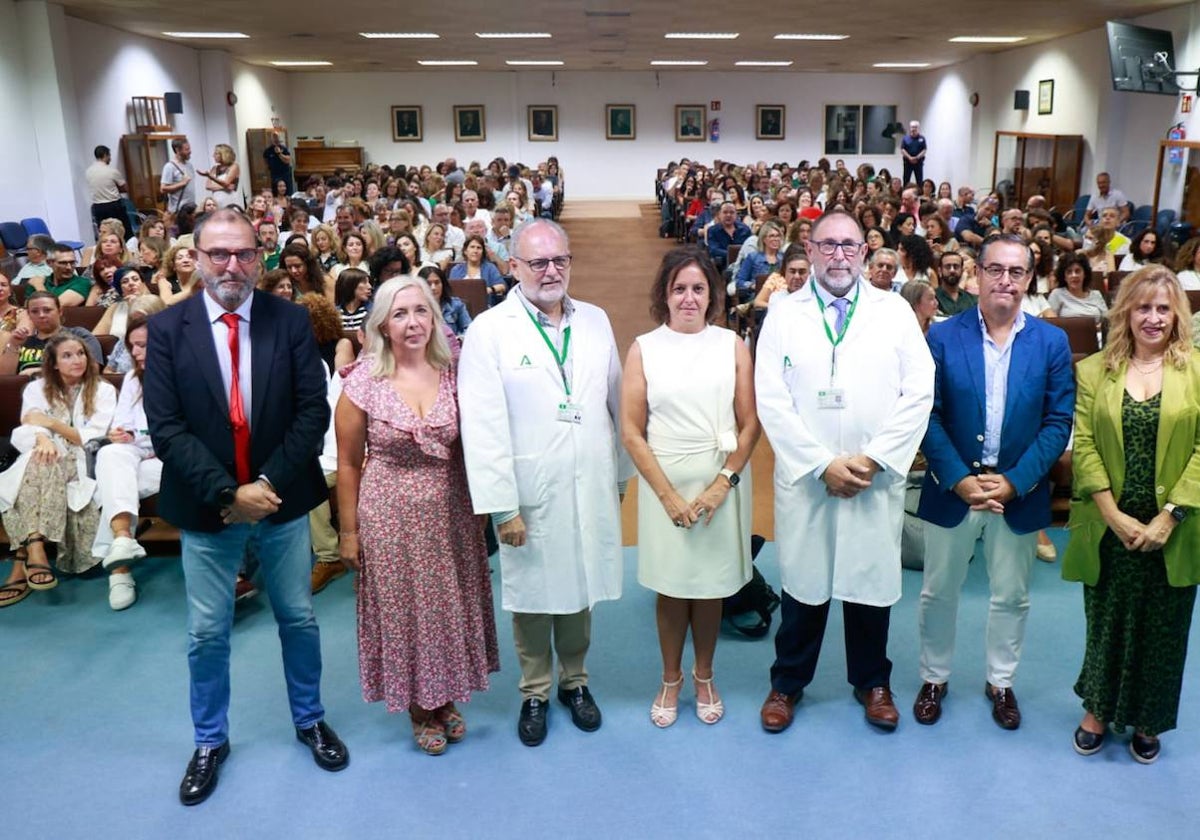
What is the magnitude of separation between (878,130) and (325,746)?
26.5 meters

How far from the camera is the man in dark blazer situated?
275 centimetres

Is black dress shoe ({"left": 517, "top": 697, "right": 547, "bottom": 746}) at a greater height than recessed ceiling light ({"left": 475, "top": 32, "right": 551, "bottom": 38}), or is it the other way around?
recessed ceiling light ({"left": 475, "top": 32, "right": 551, "bottom": 38})

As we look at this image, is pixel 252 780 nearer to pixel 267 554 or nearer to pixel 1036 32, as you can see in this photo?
pixel 267 554

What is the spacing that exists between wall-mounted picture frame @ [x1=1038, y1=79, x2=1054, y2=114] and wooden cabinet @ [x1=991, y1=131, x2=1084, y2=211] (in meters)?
A: 0.46

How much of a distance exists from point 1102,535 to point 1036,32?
15.9 meters

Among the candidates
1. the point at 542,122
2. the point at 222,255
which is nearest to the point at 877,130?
the point at 542,122

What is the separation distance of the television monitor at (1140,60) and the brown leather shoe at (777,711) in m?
9.98

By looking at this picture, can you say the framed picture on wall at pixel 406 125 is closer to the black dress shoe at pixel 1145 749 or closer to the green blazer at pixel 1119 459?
the green blazer at pixel 1119 459

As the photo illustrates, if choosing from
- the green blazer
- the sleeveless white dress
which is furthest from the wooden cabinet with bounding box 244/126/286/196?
the green blazer

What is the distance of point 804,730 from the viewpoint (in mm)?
3238

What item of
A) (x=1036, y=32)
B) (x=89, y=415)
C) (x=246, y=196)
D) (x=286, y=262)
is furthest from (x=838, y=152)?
(x=89, y=415)

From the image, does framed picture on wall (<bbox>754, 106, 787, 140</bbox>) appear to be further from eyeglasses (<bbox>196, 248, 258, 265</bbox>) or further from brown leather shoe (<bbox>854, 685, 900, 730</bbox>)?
eyeglasses (<bbox>196, 248, 258, 265</bbox>)

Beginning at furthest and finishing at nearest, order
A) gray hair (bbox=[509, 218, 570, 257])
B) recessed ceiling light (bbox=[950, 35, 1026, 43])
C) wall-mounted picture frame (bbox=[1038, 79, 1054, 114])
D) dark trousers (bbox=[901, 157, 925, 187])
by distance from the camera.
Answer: dark trousers (bbox=[901, 157, 925, 187]) → wall-mounted picture frame (bbox=[1038, 79, 1054, 114]) → recessed ceiling light (bbox=[950, 35, 1026, 43]) → gray hair (bbox=[509, 218, 570, 257])

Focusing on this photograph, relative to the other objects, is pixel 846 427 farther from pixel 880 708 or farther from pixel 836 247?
pixel 880 708
